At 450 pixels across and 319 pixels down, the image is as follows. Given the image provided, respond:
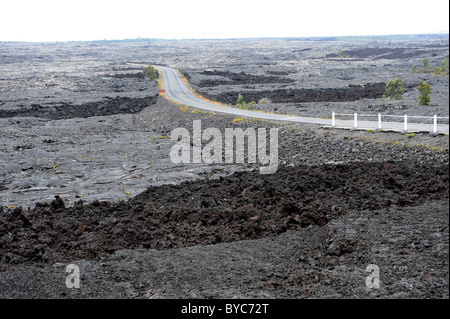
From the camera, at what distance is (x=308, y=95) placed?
2798 inches

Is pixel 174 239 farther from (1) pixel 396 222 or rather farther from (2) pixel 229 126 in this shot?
(2) pixel 229 126

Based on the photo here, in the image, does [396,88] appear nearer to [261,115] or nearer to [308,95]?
[308,95]

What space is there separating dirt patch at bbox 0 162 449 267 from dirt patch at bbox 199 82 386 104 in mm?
39791

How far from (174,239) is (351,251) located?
6.08m

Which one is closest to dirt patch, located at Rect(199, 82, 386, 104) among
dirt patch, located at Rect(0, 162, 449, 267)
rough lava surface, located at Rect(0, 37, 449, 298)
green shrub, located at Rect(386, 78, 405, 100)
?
green shrub, located at Rect(386, 78, 405, 100)

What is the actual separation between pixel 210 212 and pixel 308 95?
175 ft

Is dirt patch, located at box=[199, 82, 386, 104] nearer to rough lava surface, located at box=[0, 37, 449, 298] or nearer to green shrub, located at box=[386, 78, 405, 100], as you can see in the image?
green shrub, located at box=[386, 78, 405, 100]

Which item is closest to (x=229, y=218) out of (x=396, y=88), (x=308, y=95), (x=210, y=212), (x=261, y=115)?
(x=210, y=212)

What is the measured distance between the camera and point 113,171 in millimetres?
32469

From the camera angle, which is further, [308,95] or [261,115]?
[308,95]

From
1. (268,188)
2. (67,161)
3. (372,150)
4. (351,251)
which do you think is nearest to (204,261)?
(351,251)

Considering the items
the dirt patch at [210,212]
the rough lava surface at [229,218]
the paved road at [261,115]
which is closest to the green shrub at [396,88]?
the rough lava surface at [229,218]

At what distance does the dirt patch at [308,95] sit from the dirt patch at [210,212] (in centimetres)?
3979
